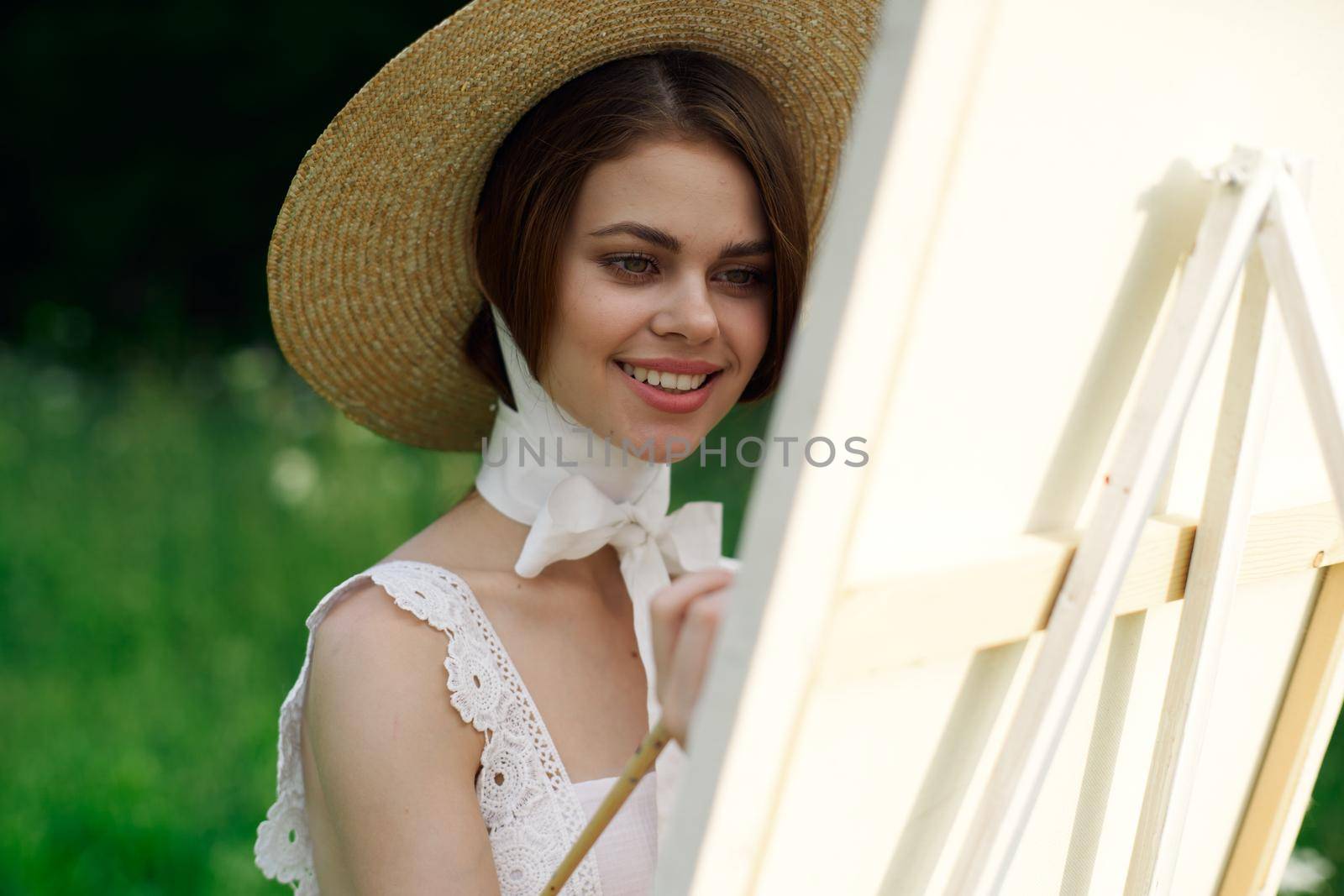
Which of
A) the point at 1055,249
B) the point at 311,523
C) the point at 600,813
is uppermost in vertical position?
the point at 1055,249

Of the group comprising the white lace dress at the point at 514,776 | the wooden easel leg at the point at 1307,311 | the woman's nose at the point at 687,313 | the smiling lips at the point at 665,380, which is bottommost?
the white lace dress at the point at 514,776

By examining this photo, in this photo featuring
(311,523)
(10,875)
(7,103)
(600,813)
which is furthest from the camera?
(7,103)

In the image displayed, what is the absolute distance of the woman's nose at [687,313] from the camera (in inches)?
55.9

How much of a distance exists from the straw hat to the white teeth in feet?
1.09

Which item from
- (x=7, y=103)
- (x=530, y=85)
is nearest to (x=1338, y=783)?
(x=530, y=85)

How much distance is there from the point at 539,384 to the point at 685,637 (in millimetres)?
753

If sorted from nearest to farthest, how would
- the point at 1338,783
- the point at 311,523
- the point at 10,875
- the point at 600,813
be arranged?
the point at 600,813, the point at 10,875, the point at 1338,783, the point at 311,523

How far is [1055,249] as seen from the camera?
2.60ft

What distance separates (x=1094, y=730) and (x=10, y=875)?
267cm

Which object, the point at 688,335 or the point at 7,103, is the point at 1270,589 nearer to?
the point at 688,335

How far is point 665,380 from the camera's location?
146 cm

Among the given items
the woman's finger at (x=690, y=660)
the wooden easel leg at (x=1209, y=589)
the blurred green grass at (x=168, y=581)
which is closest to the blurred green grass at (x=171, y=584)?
the blurred green grass at (x=168, y=581)

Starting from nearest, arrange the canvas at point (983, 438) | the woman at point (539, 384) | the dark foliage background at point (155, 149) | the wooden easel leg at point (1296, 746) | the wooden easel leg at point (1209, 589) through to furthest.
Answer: the canvas at point (983, 438), the wooden easel leg at point (1209, 589), the wooden easel leg at point (1296, 746), the woman at point (539, 384), the dark foliage background at point (155, 149)

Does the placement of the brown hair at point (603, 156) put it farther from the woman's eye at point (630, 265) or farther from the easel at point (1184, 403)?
the easel at point (1184, 403)
